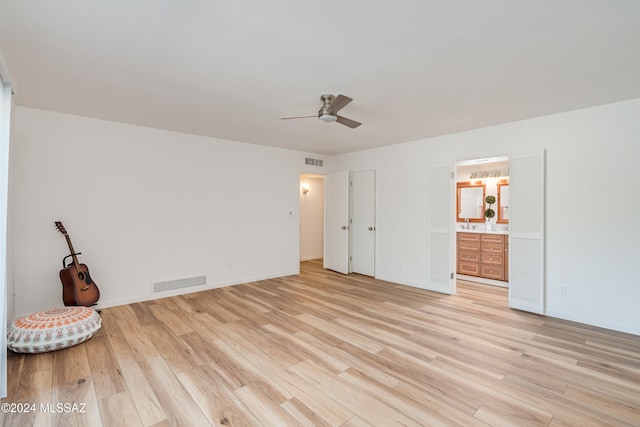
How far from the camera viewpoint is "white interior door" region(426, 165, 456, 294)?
190 inches

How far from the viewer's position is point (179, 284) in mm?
4773

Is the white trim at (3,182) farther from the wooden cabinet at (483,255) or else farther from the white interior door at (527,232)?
the wooden cabinet at (483,255)

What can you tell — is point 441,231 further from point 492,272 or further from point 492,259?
point 492,272

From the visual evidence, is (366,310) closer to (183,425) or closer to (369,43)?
(183,425)

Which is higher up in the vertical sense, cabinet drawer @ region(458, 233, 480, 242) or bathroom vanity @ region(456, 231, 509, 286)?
cabinet drawer @ region(458, 233, 480, 242)

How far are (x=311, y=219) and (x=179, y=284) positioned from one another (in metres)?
3.98

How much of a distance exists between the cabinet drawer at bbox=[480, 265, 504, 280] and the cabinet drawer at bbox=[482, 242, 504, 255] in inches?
11.3

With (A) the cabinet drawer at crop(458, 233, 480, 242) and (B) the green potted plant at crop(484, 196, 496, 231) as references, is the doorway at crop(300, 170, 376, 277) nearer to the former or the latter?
(A) the cabinet drawer at crop(458, 233, 480, 242)

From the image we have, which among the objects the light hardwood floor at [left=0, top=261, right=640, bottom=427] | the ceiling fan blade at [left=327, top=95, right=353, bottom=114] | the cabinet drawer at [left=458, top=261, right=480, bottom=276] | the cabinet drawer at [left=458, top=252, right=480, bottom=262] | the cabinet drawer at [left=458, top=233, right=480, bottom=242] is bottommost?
the light hardwood floor at [left=0, top=261, right=640, bottom=427]

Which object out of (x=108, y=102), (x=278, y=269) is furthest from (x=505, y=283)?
(x=108, y=102)

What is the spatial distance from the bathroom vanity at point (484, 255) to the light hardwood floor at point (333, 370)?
1.70 meters

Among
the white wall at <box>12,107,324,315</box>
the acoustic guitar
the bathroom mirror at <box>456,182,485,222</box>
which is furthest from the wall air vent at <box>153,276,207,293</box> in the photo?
the bathroom mirror at <box>456,182,485,222</box>

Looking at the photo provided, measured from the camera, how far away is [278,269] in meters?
6.03

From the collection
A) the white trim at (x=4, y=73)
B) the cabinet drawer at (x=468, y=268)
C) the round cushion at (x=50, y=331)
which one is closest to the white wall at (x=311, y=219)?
the cabinet drawer at (x=468, y=268)
